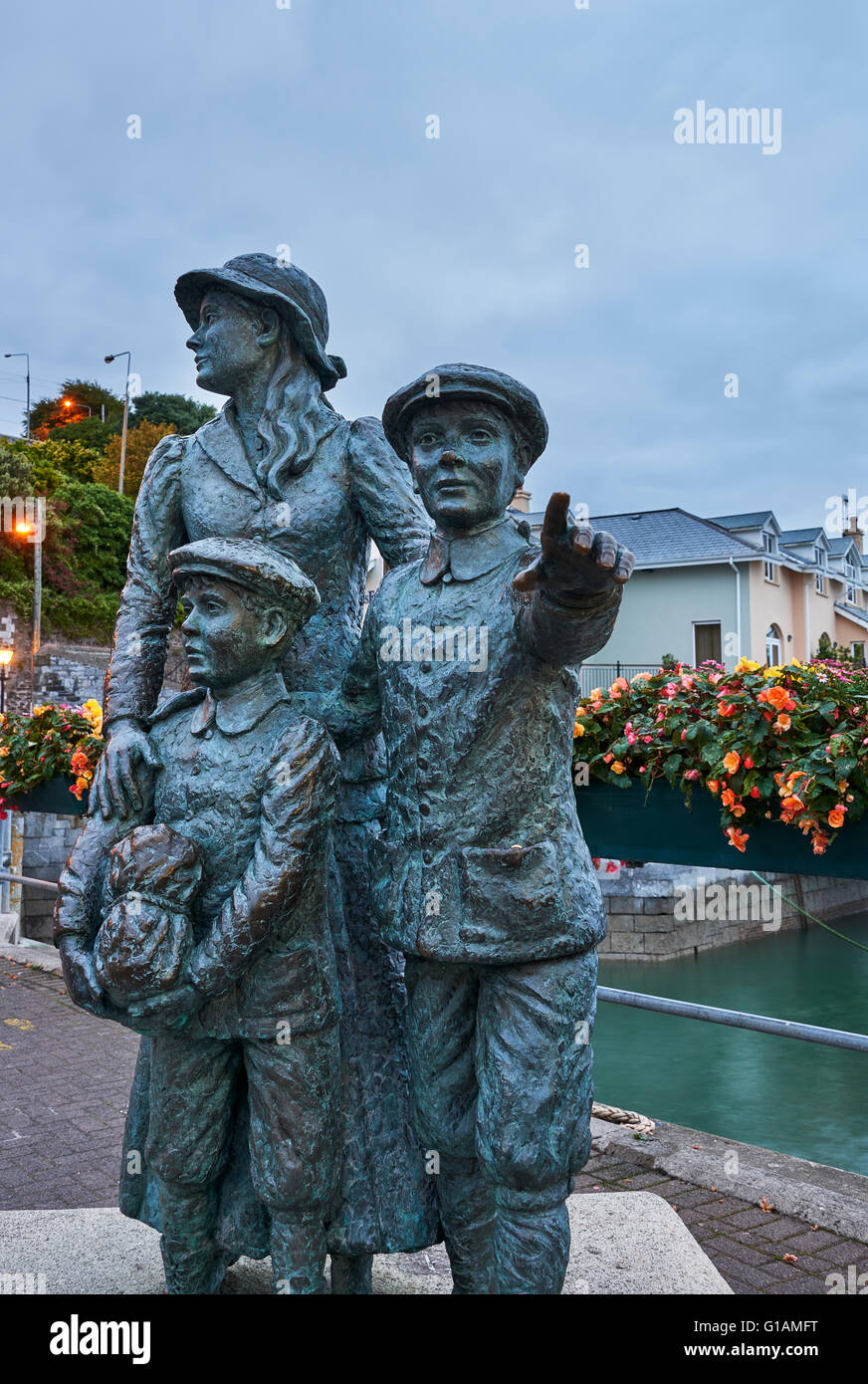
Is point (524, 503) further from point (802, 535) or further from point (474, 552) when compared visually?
point (474, 552)

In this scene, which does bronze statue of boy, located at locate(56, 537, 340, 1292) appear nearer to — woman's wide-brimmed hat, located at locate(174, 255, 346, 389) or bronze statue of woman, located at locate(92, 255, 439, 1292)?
bronze statue of woman, located at locate(92, 255, 439, 1292)

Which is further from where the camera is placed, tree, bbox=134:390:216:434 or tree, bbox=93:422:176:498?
tree, bbox=134:390:216:434

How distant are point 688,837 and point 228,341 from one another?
9.87ft

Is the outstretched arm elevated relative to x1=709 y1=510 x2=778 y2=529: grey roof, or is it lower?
lower

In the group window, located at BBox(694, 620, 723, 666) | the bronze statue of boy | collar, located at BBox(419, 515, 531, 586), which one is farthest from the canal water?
window, located at BBox(694, 620, 723, 666)

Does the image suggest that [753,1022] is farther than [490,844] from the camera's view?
Yes

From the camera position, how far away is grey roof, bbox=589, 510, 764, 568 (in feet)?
78.7

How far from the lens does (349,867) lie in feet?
9.45

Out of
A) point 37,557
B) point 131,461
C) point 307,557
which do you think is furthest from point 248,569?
point 131,461

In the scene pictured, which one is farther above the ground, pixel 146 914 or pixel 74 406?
pixel 74 406

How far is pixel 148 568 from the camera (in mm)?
3068

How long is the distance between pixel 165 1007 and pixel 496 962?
70 centimetres

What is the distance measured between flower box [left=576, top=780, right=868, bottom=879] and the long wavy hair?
7.96 ft

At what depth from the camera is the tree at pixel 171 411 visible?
42.8 meters
